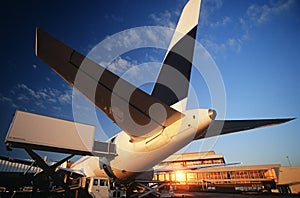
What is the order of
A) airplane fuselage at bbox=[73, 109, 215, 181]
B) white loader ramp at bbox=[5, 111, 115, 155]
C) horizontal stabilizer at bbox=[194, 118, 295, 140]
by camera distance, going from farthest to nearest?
white loader ramp at bbox=[5, 111, 115, 155]
horizontal stabilizer at bbox=[194, 118, 295, 140]
airplane fuselage at bbox=[73, 109, 215, 181]

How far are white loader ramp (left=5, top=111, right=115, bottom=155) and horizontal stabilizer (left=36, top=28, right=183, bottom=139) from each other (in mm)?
3753

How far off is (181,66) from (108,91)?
3717 mm

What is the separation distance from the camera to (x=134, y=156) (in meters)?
6.32

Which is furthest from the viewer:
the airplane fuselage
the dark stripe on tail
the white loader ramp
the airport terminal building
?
the airport terminal building

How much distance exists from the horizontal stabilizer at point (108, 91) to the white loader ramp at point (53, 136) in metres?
3.75

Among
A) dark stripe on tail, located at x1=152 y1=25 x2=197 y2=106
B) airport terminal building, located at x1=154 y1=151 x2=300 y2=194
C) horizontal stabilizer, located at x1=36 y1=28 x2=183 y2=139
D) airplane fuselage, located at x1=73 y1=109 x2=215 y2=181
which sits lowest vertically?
airport terminal building, located at x1=154 y1=151 x2=300 y2=194

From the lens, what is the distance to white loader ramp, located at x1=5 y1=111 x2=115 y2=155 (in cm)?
662

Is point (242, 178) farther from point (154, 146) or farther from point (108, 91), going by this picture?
point (108, 91)

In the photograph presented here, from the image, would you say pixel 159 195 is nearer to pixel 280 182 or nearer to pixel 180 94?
pixel 180 94

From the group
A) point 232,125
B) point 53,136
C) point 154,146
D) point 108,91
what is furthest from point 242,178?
point 108,91

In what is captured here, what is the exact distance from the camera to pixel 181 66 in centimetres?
638

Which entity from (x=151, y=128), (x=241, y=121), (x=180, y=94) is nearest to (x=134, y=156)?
(x=151, y=128)

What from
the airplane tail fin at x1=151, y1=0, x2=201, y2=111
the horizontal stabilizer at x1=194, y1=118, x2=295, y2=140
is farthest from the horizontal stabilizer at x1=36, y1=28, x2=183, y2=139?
the airplane tail fin at x1=151, y1=0, x2=201, y2=111

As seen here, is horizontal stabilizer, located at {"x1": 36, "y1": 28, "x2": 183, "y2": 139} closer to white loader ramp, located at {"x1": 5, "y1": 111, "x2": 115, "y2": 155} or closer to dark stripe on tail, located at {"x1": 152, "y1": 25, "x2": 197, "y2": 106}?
dark stripe on tail, located at {"x1": 152, "y1": 25, "x2": 197, "y2": 106}
